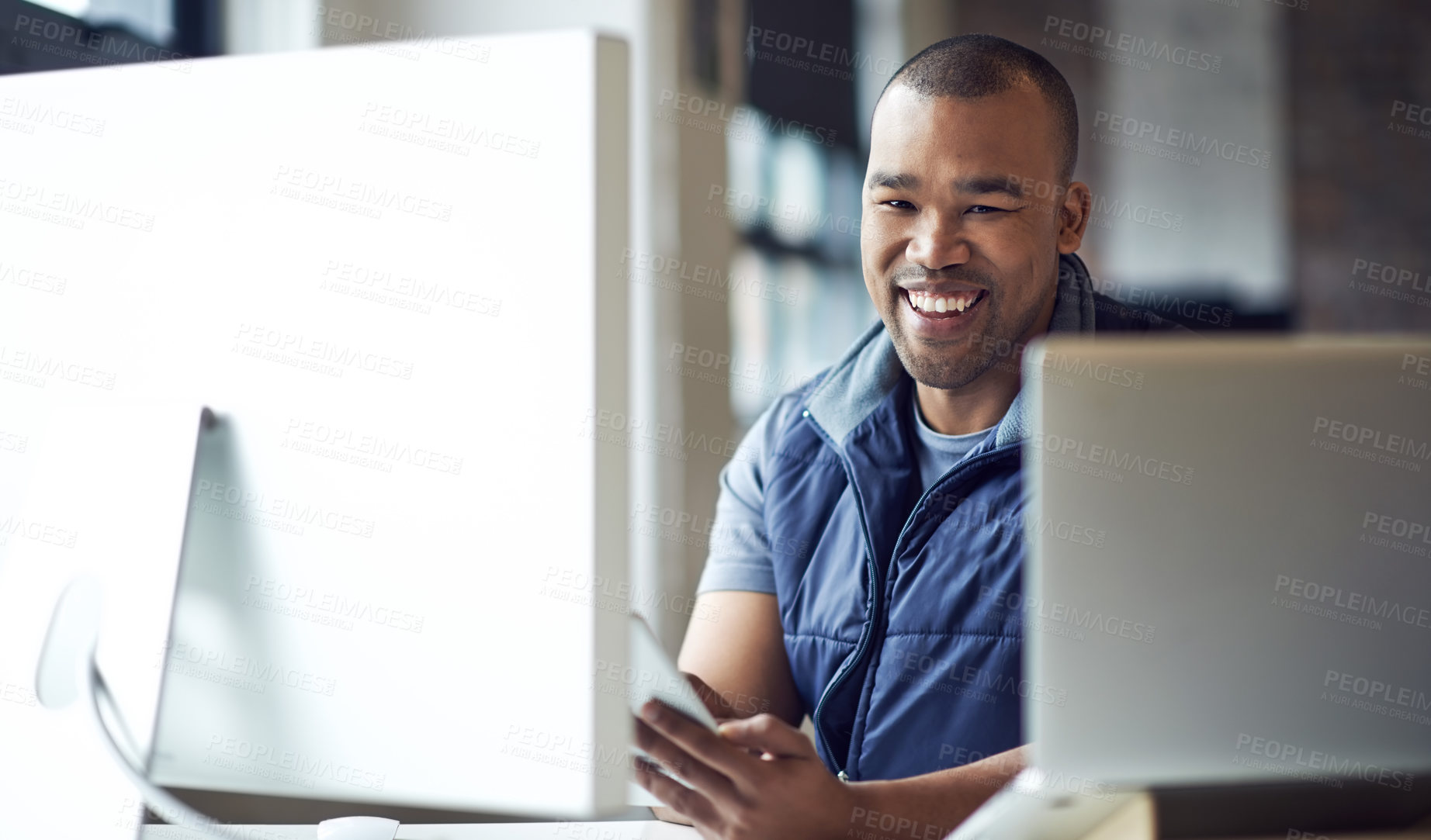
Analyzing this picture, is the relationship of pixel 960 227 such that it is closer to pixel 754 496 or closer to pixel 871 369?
pixel 871 369

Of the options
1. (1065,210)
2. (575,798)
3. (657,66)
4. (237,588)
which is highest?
(657,66)

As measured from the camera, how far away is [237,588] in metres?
0.68

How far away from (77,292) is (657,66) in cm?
260

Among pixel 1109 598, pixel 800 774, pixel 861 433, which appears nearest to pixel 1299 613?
A: pixel 1109 598

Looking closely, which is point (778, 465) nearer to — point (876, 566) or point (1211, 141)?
point (876, 566)

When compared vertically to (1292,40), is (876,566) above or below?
below

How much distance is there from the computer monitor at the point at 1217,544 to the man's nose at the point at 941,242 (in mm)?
738

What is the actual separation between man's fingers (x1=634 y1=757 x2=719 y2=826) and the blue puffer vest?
46 cm

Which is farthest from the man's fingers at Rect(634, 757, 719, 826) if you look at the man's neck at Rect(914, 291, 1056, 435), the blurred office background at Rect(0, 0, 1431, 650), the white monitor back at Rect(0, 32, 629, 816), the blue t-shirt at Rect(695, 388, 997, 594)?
the blurred office background at Rect(0, 0, 1431, 650)

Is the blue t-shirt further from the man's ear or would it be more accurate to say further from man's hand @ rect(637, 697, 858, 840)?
man's hand @ rect(637, 697, 858, 840)

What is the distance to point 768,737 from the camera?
830 millimetres

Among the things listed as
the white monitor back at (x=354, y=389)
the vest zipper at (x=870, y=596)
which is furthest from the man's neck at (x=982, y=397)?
the white monitor back at (x=354, y=389)

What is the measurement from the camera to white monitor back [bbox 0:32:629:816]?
1.94ft

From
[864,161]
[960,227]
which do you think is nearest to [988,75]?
[960,227]
